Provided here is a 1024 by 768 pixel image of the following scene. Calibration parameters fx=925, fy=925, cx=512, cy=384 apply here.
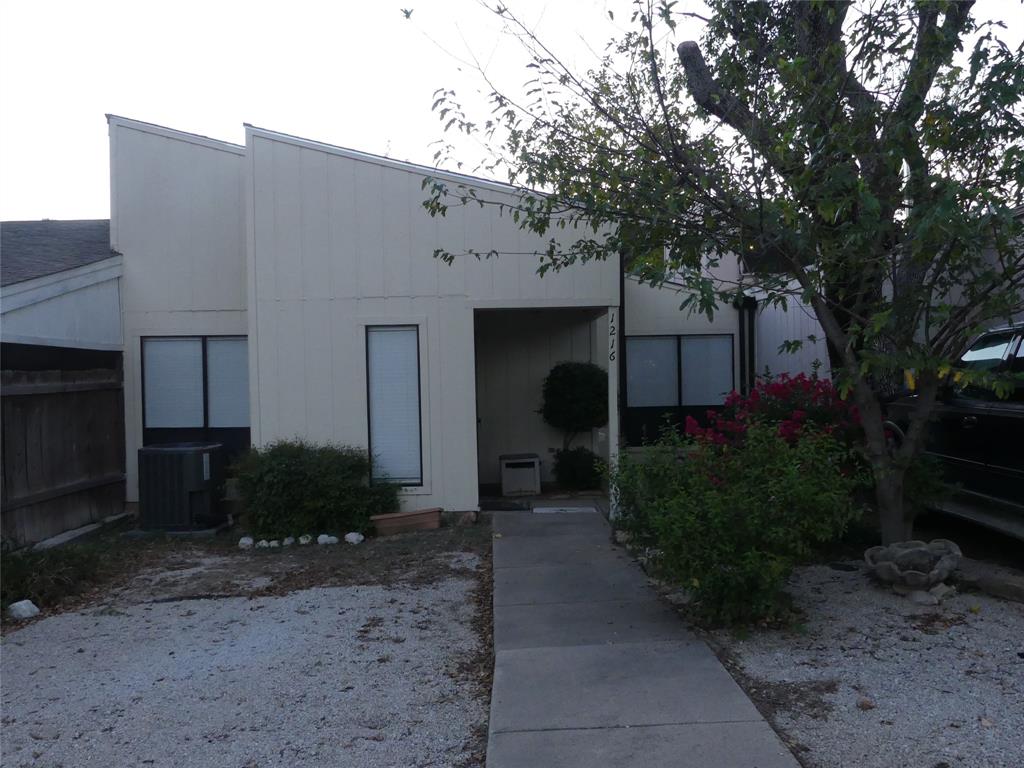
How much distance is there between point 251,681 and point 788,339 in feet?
29.3

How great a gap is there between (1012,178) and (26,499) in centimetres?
961

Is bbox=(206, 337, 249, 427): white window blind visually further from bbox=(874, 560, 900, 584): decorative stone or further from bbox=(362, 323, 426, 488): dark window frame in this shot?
bbox=(874, 560, 900, 584): decorative stone

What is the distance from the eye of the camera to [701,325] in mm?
13734

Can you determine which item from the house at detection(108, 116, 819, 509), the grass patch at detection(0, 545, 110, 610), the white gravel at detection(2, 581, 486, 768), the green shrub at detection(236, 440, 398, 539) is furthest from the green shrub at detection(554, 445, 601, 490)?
the grass patch at detection(0, 545, 110, 610)

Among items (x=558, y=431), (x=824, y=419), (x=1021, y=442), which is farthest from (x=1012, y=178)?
(x=558, y=431)

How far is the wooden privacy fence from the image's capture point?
9.59 metres

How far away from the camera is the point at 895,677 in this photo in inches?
210

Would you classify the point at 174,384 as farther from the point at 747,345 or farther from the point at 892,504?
the point at 892,504

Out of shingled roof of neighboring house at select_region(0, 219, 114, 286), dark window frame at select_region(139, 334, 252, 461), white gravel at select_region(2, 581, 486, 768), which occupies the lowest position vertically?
white gravel at select_region(2, 581, 486, 768)

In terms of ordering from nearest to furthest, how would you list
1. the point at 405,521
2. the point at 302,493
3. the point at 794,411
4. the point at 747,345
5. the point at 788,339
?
the point at 794,411
the point at 302,493
the point at 405,521
the point at 788,339
the point at 747,345

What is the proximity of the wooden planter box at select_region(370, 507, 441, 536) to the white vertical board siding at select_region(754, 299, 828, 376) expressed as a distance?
4658 millimetres

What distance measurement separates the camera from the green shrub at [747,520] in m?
5.92

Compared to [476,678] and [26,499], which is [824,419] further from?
[26,499]

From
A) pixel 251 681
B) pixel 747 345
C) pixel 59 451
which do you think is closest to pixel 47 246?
pixel 59 451
